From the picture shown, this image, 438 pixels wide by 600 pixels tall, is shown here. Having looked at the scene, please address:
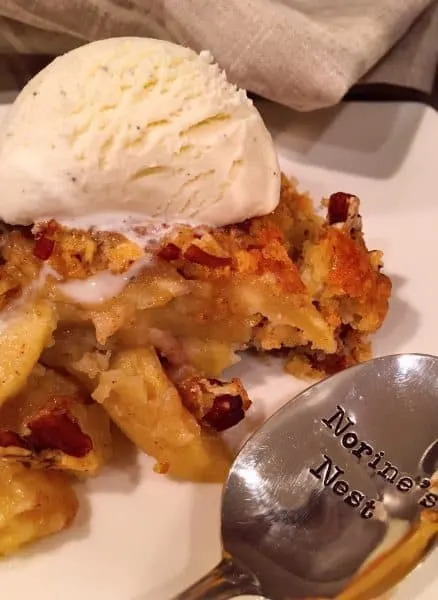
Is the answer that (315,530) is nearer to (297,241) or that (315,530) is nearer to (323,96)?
(297,241)

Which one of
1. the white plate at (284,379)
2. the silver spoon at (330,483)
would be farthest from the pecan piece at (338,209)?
the silver spoon at (330,483)

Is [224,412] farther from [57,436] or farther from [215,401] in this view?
[57,436]

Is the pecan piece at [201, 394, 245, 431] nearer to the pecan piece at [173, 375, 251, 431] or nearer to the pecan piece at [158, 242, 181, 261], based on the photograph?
the pecan piece at [173, 375, 251, 431]

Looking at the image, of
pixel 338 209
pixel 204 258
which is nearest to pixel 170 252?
pixel 204 258

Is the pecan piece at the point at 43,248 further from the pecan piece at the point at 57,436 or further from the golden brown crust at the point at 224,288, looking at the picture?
the pecan piece at the point at 57,436

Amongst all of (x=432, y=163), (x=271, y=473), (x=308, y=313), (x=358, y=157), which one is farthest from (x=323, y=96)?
(x=271, y=473)
